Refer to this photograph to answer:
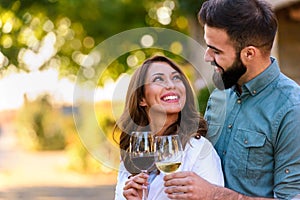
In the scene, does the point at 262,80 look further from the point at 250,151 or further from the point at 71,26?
the point at 71,26

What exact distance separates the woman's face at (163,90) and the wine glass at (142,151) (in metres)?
0.15

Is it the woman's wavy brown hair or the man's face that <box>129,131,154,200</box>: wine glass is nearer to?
the woman's wavy brown hair

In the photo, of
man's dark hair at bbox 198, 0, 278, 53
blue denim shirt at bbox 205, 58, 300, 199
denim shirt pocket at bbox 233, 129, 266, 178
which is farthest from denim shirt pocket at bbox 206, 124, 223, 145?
man's dark hair at bbox 198, 0, 278, 53

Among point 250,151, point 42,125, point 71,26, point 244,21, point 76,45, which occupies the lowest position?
point 250,151

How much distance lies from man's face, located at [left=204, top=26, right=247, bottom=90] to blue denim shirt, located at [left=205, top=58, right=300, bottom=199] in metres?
0.07

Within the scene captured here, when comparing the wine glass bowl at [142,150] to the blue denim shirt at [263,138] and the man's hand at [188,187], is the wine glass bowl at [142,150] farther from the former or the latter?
the blue denim shirt at [263,138]

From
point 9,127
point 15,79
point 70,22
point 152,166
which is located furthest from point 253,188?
point 9,127

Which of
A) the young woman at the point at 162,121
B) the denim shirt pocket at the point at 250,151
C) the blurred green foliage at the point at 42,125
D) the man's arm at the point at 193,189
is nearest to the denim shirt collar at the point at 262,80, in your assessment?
the denim shirt pocket at the point at 250,151

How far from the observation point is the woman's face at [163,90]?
278 cm

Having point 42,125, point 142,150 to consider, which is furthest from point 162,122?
point 42,125

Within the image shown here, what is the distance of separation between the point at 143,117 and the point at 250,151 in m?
0.52

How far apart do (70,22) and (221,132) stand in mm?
10185

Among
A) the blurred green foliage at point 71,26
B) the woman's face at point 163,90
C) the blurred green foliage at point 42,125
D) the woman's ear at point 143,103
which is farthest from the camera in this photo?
the blurred green foliage at point 42,125

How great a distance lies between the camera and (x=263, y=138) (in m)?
2.58
